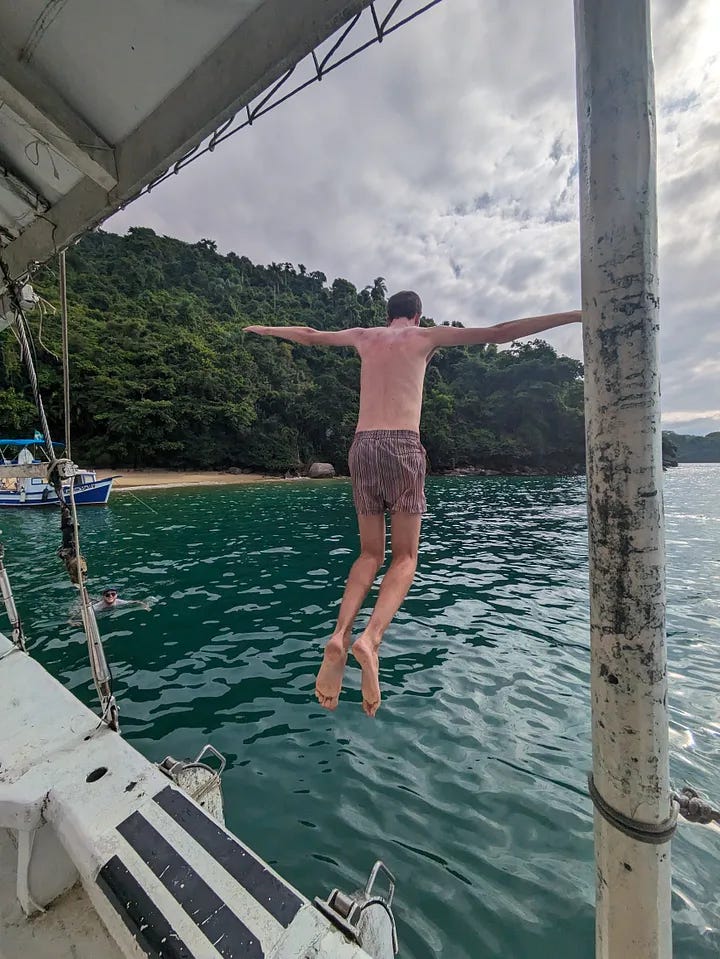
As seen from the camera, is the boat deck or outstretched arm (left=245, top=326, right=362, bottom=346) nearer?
the boat deck

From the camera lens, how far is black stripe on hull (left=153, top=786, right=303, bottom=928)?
1404 millimetres

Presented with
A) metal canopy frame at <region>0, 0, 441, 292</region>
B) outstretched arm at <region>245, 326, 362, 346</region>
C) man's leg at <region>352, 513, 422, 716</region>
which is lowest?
man's leg at <region>352, 513, 422, 716</region>

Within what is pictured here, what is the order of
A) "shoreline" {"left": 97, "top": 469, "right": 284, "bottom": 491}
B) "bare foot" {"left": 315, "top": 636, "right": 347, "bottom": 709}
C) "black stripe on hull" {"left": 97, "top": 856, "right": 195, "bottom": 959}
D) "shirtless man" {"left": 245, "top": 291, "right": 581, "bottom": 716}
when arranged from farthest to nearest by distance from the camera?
"shoreline" {"left": 97, "top": 469, "right": 284, "bottom": 491}
"shirtless man" {"left": 245, "top": 291, "right": 581, "bottom": 716}
"bare foot" {"left": 315, "top": 636, "right": 347, "bottom": 709}
"black stripe on hull" {"left": 97, "top": 856, "right": 195, "bottom": 959}

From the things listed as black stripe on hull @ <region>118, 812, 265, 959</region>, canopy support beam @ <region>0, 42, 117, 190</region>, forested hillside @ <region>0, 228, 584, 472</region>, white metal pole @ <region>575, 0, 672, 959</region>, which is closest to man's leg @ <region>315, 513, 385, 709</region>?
black stripe on hull @ <region>118, 812, 265, 959</region>

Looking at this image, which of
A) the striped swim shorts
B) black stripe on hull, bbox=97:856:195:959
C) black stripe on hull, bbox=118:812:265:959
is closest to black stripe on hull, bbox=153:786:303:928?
black stripe on hull, bbox=118:812:265:959

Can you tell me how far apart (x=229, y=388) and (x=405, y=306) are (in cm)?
3928

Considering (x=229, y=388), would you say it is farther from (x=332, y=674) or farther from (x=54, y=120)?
(x=332, y=674)

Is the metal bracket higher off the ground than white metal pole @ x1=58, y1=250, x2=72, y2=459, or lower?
lower

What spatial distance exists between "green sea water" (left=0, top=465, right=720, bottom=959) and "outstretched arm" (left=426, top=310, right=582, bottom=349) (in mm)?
3093

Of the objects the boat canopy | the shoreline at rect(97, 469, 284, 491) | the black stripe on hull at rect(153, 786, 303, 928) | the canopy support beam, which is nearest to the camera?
the black stripe on hull at rect(153, 786, 303, 928)

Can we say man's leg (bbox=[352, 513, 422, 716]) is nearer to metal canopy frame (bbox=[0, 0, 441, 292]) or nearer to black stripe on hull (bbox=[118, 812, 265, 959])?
black stripe on hull (bbox=[118, 812, 265, 959])

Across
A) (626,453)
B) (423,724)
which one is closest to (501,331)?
(626,453)

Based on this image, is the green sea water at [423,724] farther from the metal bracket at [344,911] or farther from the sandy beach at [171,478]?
the sandy beach at [171,478]

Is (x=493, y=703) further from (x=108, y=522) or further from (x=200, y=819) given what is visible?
(x=108, y=522)
